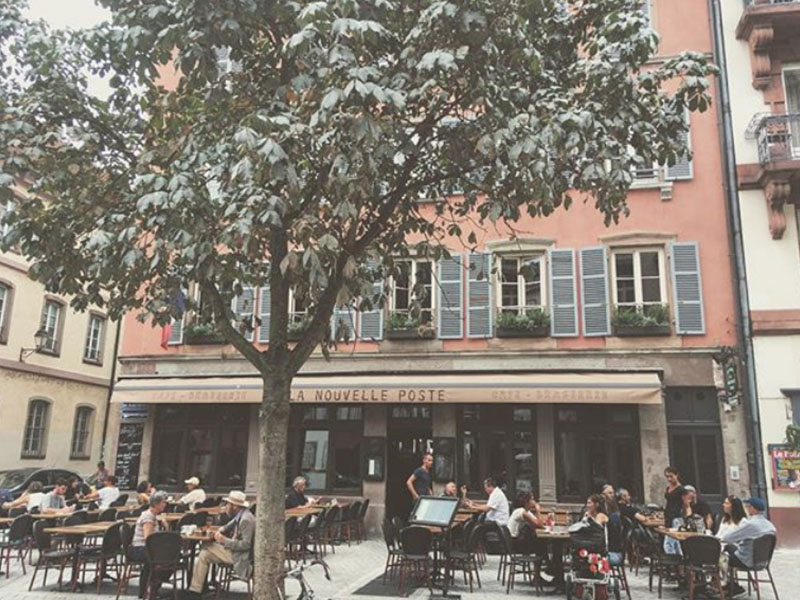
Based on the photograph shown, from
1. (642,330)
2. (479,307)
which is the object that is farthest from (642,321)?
(479,307)

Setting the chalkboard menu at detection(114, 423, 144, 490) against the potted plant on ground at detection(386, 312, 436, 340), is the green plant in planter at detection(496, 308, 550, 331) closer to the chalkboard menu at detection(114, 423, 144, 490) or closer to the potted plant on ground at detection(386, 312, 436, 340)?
the potted plant on ground at detection(386, 312, 436, 340)

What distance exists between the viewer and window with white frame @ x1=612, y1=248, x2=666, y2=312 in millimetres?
14484

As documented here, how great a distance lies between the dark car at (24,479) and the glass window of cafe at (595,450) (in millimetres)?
11532

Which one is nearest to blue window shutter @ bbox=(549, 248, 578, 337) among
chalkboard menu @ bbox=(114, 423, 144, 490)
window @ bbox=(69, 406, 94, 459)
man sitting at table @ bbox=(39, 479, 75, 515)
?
man sitting at table @ bbox=(39, 479, 75, 515)

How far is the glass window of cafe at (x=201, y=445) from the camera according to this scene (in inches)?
629

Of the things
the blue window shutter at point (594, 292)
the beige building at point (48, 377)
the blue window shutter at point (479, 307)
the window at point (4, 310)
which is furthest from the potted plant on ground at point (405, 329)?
the window at point (4, 310)

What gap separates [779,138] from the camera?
46.0ft

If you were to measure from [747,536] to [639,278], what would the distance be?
706cm

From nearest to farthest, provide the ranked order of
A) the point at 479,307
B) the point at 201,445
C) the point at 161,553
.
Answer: the point at 161,553 → the point at 479,307 → the point at 201,445

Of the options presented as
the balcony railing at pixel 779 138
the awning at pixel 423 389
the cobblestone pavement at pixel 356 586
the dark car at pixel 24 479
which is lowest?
the cobblestone pavement at pixel 356 586

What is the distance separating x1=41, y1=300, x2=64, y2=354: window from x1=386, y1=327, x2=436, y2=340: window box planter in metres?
13.4

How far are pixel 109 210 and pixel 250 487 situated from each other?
958cm

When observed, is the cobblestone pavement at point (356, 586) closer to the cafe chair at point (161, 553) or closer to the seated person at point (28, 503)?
the cafe chair at point (161, 553)

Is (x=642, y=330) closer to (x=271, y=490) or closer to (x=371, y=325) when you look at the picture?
(x=371, y=325)
